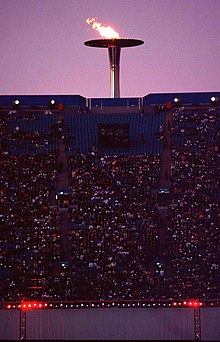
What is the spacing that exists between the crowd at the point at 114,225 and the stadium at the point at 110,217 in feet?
0.14

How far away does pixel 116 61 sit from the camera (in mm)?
48438

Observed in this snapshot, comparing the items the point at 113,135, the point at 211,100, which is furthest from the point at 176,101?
the point at 113,135

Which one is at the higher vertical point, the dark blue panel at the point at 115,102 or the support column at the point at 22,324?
the dark blue panel at the point at 115,102

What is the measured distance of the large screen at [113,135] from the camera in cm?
4262

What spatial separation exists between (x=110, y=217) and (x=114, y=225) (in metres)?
0.41

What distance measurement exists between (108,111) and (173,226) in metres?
7.16

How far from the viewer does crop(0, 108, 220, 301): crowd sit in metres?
39.0

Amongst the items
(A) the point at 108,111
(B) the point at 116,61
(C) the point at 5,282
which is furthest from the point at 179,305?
(B) the point at 116,61

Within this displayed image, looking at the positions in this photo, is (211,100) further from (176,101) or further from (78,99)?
(78,99)

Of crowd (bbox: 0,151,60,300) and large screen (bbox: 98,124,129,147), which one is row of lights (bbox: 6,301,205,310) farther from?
large screen (bbox: 98,124,129,147)

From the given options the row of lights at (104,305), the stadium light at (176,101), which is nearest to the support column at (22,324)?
the row of lights at (104,305)

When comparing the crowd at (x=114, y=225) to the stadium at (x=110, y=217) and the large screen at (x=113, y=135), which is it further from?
the large screen at (x=113, y=135)

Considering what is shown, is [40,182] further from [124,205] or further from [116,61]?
[116,61]

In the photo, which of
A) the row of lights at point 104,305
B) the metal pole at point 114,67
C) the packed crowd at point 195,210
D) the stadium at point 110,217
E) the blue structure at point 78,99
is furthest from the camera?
the metal pole at point 114,67
